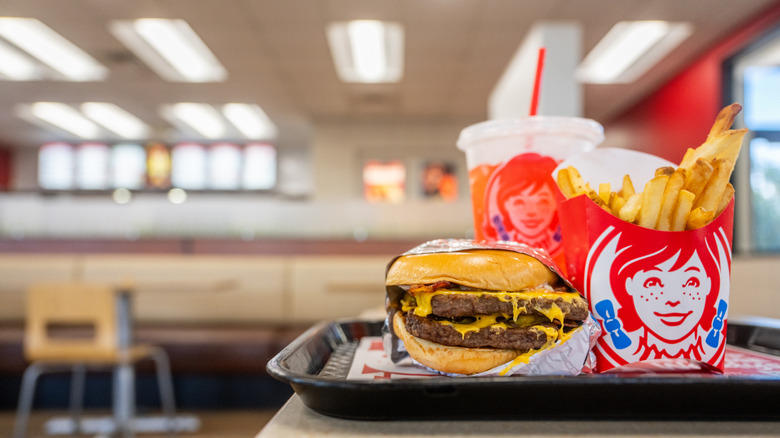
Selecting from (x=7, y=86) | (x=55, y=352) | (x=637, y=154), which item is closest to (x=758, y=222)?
(x=637, y=154)

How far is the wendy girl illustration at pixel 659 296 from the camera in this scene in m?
0.56

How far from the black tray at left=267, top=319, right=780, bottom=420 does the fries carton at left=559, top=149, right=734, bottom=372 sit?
9 cm

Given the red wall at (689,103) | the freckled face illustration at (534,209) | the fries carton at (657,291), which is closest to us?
the fries carton at (657,291)

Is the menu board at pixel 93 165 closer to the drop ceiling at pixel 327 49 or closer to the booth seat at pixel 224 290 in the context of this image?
the drop ceiling at pixel 327 49

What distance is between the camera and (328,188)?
9375mm

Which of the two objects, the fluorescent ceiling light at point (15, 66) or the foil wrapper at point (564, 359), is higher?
the fluorescent ceiling light at point (15, 66)

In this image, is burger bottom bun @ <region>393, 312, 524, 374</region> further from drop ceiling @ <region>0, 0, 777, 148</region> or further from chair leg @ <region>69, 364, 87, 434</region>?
drop ceiling @ <region>0, 0, 777, 148</region>

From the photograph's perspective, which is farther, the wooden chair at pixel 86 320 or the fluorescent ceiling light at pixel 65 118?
the fluorescent ceiling light at pixel 65 118

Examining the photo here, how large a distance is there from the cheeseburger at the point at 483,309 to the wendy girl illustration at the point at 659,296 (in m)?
0.04

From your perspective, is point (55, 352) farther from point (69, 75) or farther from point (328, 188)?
point (328, 188)

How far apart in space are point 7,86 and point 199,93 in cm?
239

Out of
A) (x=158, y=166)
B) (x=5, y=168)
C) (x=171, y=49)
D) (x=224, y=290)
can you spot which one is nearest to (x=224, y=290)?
(x=224, y=290)

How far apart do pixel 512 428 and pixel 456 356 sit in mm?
105

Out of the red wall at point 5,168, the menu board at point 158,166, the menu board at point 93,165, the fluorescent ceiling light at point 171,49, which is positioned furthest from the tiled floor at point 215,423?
the red wall at point 5,168
